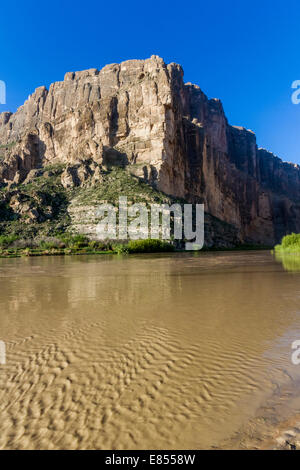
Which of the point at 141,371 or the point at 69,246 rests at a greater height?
the point at 69,246

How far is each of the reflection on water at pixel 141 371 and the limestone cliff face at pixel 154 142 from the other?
59.5 meters

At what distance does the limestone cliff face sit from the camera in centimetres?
7144

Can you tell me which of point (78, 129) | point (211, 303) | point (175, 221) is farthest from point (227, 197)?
point (211, 303)

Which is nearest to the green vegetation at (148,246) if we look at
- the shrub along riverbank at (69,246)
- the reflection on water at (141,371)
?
the shrub along riverbank at (69,246)

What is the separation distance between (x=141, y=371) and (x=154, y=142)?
234 ft

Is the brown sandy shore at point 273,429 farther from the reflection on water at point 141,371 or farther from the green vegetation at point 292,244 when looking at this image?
the green vegetation at point 292,244

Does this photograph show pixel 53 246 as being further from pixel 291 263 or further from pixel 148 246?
pixel 291 263

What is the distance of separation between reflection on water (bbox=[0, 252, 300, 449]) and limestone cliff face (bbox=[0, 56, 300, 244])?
59.5 m

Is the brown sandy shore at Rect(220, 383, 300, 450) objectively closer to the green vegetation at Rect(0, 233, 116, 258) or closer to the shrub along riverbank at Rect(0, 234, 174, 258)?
the shrub along riverbank at Rect(0, 234, 174, 258)

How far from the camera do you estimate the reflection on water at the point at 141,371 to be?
2.86 m

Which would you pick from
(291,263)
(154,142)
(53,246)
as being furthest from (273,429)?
(154,142)

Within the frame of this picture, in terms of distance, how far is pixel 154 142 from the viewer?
230 ft

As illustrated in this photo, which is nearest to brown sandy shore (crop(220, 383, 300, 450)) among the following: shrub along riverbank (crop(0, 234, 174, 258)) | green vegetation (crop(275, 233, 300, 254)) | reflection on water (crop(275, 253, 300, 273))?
reflection on water (crop(275, 253, 300, 273))
